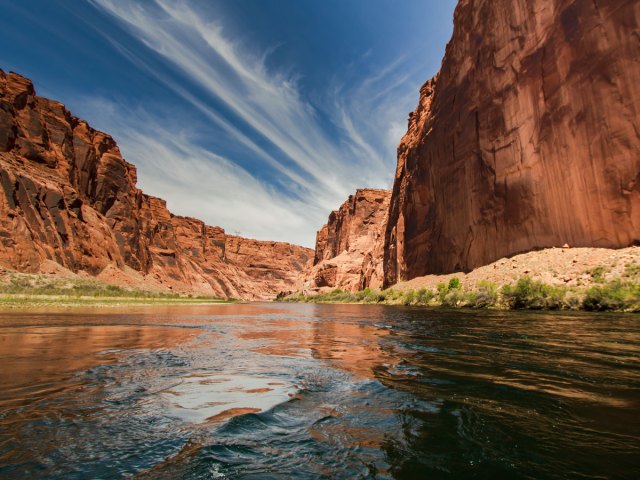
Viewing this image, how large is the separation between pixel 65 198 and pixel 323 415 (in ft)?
268

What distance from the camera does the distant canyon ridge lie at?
33.9 meters

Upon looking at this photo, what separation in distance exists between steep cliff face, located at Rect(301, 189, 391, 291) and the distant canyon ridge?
267cm

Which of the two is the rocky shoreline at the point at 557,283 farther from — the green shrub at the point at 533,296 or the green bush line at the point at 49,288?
the green bush line at the point at 49,288

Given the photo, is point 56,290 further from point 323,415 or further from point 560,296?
point 323,415

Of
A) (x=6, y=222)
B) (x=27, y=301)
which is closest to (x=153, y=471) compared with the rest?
(x=27, y=301)

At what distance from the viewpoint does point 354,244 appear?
133 m

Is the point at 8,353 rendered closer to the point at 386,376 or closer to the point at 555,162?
the point at 386,376

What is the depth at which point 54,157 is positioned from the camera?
241 feet

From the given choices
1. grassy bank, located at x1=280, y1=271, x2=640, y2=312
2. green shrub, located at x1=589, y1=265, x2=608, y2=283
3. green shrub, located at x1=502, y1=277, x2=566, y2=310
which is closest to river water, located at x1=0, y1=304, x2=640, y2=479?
grassy bank, located at x1=280, y1=271, x2=640, y2=312

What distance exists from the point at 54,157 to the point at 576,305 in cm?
8521

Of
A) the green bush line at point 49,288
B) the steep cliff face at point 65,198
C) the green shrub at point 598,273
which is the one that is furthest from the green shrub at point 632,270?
the steep cliff face at point 65,198

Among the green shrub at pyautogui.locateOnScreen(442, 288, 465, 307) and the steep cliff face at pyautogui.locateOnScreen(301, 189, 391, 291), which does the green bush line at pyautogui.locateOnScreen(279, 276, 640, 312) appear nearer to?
the green shrub at pyautogui.locateOnScreen(442, 288, 465, 307)

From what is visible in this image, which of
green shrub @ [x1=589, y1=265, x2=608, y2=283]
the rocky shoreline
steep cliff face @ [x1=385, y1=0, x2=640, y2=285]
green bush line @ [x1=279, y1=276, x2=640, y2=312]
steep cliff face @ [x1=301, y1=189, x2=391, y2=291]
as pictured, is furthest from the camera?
steep cliff face @ [x1=301, y1=189, x2=391, y2=291]

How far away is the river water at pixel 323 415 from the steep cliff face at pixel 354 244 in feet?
274
